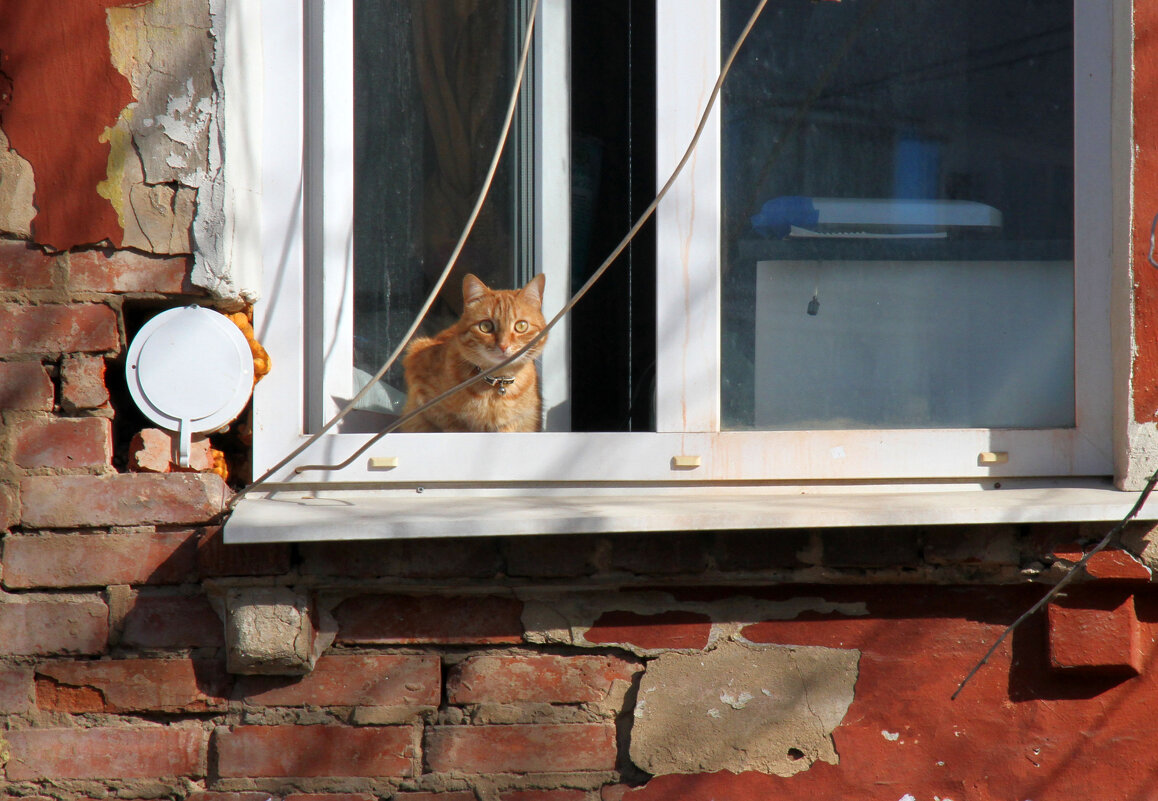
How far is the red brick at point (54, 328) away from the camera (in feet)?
5.14

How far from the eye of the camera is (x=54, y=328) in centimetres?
157

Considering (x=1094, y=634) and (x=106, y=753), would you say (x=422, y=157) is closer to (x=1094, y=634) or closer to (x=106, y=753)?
(x=106, y=753)

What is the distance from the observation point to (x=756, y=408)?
A: 1824 millimetres

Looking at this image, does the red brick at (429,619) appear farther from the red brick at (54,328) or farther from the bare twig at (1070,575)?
the bare twig at (1070,575)

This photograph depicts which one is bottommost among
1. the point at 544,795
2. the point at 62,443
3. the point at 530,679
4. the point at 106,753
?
the point at 544,795

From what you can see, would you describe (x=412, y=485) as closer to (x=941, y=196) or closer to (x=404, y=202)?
(x=404, y=202)

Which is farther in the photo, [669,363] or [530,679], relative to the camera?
[669,363]

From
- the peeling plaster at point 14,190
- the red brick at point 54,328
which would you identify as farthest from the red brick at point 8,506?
the peeling plaster at point 14,190

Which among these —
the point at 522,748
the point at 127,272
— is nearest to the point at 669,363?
the point at 522,748

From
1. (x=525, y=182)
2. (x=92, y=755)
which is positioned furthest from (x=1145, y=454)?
(x=92, y=755)

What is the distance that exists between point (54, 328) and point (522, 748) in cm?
116

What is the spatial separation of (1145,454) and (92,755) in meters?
2.08

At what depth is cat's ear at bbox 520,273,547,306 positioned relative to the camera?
1.90m

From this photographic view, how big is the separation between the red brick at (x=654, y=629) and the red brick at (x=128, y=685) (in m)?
0.73
